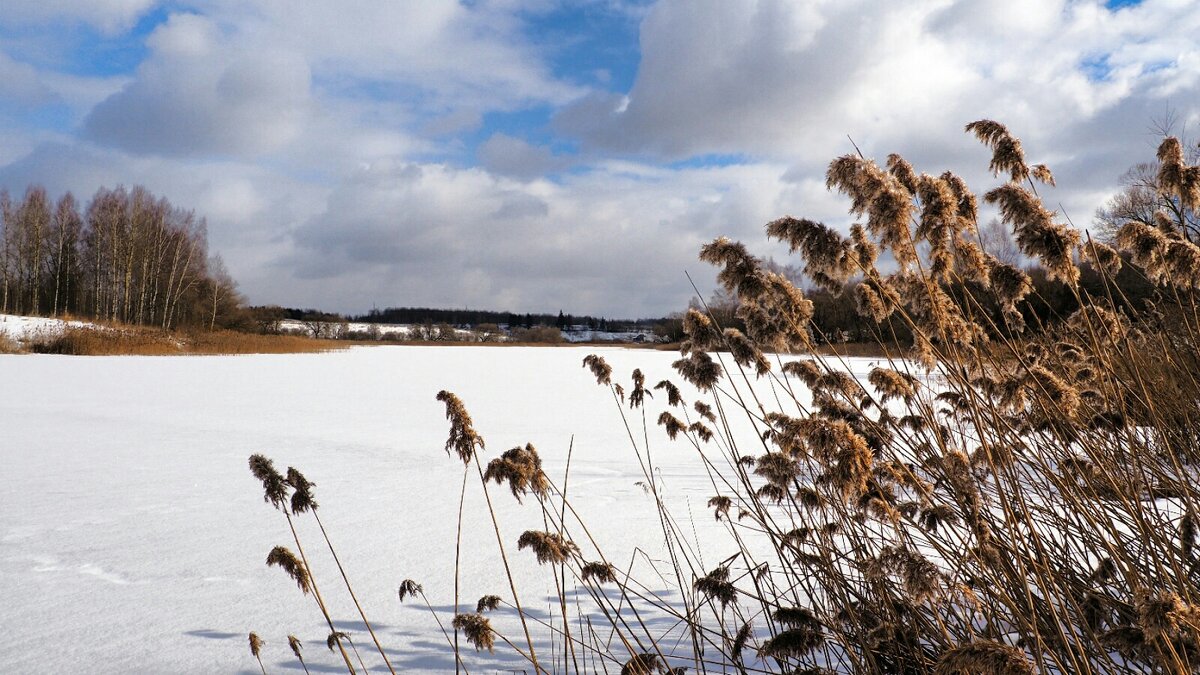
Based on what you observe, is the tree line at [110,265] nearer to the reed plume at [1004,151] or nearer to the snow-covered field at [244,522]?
the snow-covered field at [244,522]

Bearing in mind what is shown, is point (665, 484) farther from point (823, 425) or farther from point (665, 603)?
point (823, 425)

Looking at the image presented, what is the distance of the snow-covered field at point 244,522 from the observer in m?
2.63

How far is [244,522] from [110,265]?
130 ft

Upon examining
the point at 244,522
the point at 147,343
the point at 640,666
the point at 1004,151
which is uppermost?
the point at 1004,151

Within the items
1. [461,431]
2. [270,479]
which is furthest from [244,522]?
[461,431]

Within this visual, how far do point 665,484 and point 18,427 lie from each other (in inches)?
281

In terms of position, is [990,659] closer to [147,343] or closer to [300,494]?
[300,494]

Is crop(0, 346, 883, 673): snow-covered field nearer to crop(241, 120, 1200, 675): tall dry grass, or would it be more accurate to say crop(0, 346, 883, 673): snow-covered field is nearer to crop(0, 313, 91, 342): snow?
crop(241, 120, 1200, 675): tall dry grass

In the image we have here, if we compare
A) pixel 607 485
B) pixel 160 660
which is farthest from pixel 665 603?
pixel 607 485

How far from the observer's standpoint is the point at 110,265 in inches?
1415

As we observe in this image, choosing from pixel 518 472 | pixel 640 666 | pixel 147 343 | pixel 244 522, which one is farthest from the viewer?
pixel 147 343

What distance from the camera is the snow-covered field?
103 inches

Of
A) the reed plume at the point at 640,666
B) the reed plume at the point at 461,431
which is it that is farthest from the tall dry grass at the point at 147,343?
the reed plume at the point at 640,666

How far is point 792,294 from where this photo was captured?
6.91ft
